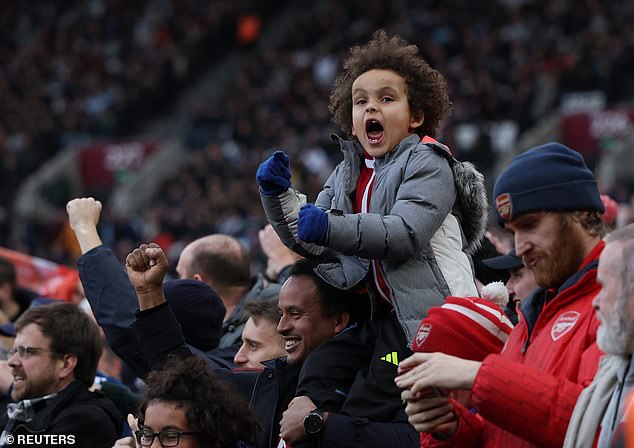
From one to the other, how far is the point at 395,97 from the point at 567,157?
1054 millimetres

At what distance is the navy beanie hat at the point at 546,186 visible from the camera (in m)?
3.36

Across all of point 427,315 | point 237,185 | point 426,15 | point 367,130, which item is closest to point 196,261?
point 367,130

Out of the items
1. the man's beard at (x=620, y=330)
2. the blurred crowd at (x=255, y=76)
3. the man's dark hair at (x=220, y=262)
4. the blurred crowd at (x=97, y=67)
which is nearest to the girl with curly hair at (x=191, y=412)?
the man's beard at (x=620, y=330)

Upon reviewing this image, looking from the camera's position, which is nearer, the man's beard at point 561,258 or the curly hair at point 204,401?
the man's beard at point 561,258

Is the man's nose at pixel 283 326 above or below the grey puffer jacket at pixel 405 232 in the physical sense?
below

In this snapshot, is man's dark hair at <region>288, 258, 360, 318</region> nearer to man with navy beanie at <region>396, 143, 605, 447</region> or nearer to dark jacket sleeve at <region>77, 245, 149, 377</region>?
dark jacket sleeve at <region>77, 245, 149, 377</region>

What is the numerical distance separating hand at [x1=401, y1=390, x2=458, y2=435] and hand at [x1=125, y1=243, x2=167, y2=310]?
56.1 inches

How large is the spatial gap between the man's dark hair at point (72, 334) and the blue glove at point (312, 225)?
1684 mm

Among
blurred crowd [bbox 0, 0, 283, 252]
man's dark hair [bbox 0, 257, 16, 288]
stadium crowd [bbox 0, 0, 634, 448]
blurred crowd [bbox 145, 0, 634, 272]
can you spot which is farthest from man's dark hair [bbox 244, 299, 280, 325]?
blurred crowd [bbox 0, 0, 283, 252]

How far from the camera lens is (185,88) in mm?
27375

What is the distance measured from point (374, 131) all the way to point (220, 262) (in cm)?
197

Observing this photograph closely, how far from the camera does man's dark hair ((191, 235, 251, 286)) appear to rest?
614 cm

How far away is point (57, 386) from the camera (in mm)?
5133

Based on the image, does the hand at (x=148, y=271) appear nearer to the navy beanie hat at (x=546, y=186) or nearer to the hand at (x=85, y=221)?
the hand at (x=85, y=221)
